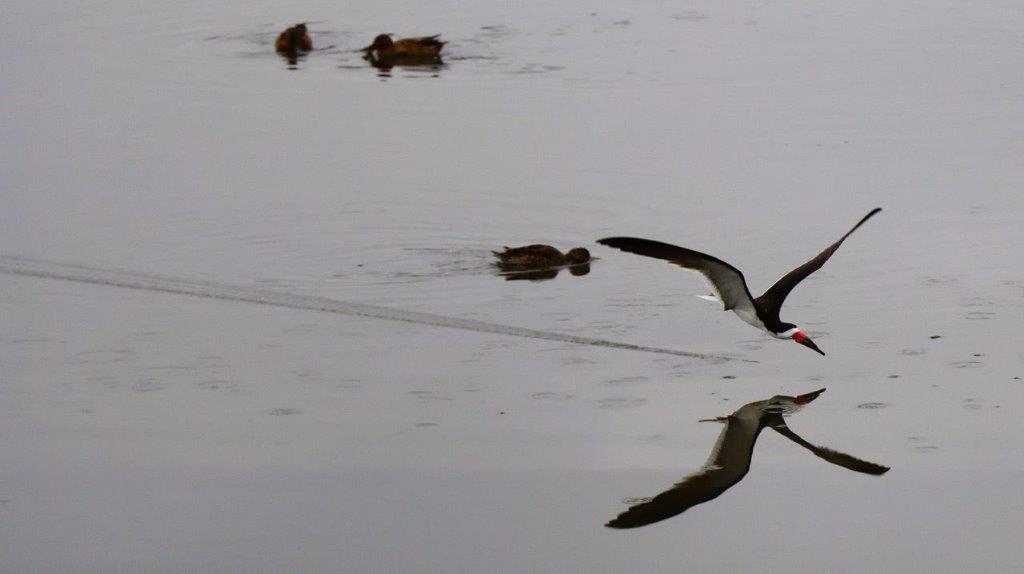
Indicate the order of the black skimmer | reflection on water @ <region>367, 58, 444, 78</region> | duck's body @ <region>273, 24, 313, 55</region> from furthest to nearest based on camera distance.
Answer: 1. duck's body @ <region>273, 24, 313, 55</region>
2. reflection on water @ <region>367, 58, 444, 78</region>
3. the black skimmer

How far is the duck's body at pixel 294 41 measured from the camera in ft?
72.8

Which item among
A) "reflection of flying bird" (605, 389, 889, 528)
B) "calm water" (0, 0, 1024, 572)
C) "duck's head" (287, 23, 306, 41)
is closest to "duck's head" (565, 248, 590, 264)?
"calm water" (0, 0, 1024, 572)

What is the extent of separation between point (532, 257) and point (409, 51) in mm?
9400

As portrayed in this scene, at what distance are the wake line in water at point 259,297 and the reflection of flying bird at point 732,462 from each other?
1016 mm

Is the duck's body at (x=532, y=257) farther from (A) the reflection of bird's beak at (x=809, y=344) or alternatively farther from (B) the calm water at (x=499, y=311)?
(A) the reflection of bird's beak at (x=809, y=344)

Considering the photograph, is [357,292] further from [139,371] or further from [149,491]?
[149,491]

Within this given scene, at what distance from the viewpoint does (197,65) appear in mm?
21312

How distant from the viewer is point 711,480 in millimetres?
8602

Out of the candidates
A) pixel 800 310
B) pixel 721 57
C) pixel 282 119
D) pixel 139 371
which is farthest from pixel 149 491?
pixel 721 57

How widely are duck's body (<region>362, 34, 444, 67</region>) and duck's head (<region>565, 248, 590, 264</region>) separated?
29.3 feet

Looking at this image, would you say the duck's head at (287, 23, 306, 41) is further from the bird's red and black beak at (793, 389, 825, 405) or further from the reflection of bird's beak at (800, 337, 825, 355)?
the bird's red and black beak at (793, 389, 825, 405)

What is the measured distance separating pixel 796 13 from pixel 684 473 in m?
18.2

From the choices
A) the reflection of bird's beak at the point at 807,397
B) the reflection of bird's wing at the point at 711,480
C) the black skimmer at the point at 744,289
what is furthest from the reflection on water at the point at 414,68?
the reflection of bird's wing at the point at 711,480

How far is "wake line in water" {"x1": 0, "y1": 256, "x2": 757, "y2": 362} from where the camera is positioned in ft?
36.0
